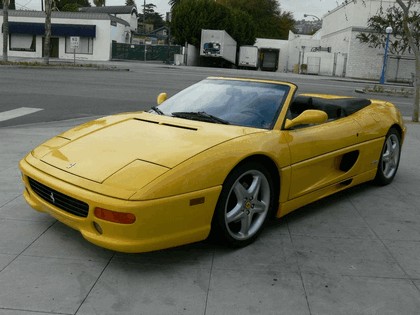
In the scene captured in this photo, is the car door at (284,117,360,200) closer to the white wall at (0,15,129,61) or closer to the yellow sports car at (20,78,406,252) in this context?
the yellow sports car at (20,78,406,252)

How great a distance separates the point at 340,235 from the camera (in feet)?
13.2

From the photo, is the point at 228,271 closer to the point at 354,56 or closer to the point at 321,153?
the point at 321,153

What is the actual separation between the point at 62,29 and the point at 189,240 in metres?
48.0

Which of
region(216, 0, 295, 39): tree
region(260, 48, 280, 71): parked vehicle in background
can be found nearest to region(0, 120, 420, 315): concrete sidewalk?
region(260, 48, 280, 71): parked vehicle in background

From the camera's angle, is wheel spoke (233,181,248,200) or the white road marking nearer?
wheel spoke (233,181,248,200)

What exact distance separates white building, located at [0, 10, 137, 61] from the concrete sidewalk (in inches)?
1812

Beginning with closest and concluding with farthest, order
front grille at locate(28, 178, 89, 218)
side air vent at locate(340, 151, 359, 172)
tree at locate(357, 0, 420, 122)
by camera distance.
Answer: front grille at locate(28, 178, 89, 218), side air vent at locate(340, 151, 359, 172), tree at locate(357, 0, 420, 122)

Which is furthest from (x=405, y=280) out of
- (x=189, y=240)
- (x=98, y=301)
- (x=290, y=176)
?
(x=98, y=301)

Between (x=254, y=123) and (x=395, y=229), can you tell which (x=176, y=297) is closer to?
(x=254, y=123)

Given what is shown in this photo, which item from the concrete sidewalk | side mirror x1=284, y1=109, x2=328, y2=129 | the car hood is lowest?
the concrete sidewalk

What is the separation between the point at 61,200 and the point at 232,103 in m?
1.76

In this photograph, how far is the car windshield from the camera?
4082 mm

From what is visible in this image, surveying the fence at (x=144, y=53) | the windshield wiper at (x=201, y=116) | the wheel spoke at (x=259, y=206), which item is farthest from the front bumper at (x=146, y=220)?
the fence at (x=144, y=53)

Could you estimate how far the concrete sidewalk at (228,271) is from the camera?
2.81 m
